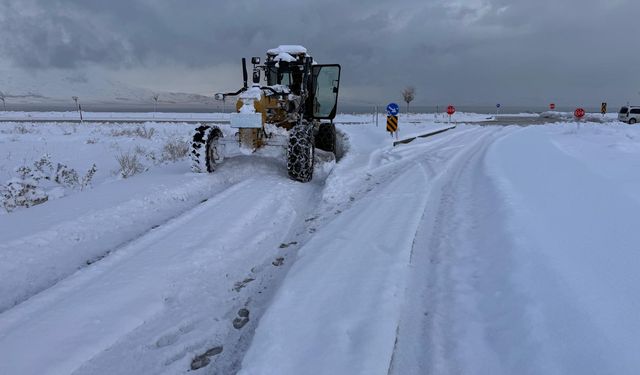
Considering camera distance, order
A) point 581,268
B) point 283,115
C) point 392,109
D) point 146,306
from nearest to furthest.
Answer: point 146,306 → point 581,268 → point 283,115 → point 392,109

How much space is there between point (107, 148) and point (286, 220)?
11.8 metres

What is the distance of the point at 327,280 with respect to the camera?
12.8ft

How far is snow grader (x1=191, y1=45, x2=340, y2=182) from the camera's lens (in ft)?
28.3

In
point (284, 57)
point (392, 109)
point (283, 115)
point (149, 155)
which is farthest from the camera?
point (392, 109)

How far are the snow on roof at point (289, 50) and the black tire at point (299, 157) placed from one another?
3.87 meters

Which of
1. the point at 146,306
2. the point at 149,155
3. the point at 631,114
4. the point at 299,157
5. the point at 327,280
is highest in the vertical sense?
the point at 631,114

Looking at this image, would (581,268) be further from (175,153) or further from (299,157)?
(175,153)

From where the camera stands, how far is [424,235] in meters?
5.32

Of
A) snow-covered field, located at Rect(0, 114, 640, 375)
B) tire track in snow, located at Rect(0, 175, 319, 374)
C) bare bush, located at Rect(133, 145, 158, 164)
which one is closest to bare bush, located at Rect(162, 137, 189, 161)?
bare bush, located at Rect(133, 145, 158, 164)

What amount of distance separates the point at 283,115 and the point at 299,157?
232cm

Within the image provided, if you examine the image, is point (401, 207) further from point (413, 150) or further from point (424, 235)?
point (413, 150)

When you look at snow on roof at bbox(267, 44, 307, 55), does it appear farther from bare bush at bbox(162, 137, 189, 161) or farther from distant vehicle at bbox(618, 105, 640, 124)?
distant vehicle at bbox(618, 105, 640, 124)

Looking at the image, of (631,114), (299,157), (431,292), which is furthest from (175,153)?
(631,114)

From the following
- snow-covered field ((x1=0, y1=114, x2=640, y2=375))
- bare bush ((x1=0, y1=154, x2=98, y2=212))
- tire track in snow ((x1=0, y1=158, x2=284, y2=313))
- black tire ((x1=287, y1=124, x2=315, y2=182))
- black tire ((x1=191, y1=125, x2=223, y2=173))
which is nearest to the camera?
snow-covered field ((x1=0, y1=114, x2=640, y2=375))
